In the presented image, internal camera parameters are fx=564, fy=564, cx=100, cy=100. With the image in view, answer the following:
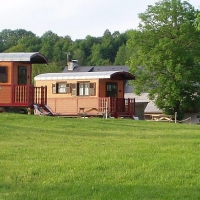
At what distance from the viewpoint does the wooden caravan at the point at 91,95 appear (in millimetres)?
30594

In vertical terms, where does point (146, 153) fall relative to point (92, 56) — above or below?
below

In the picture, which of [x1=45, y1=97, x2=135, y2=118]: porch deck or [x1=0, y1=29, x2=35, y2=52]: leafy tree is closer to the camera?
[x1=45, y1=97, x2=135, y2=118]: porch deck

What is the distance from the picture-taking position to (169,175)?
8.49 metres

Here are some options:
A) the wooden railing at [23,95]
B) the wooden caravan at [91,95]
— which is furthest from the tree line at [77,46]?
the wooden railing at [23,95]

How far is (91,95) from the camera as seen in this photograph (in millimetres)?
31531

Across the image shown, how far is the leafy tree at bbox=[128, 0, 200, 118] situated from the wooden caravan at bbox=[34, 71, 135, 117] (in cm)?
719

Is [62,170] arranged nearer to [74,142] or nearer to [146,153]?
[146,153]

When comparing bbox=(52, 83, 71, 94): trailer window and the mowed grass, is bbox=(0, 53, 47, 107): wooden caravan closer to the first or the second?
bbox=(52, 83, 71, 94): trailer window

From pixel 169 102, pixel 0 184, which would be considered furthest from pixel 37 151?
pixel 169 102

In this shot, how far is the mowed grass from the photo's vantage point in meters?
7.43

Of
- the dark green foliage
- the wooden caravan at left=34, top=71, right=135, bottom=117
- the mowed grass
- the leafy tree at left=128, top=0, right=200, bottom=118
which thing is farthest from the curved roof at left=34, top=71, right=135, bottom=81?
the dark green foliage

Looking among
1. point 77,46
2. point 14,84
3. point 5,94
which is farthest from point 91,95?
point 77,46

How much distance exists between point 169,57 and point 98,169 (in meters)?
30.8

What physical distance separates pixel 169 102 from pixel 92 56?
74.9 metres
